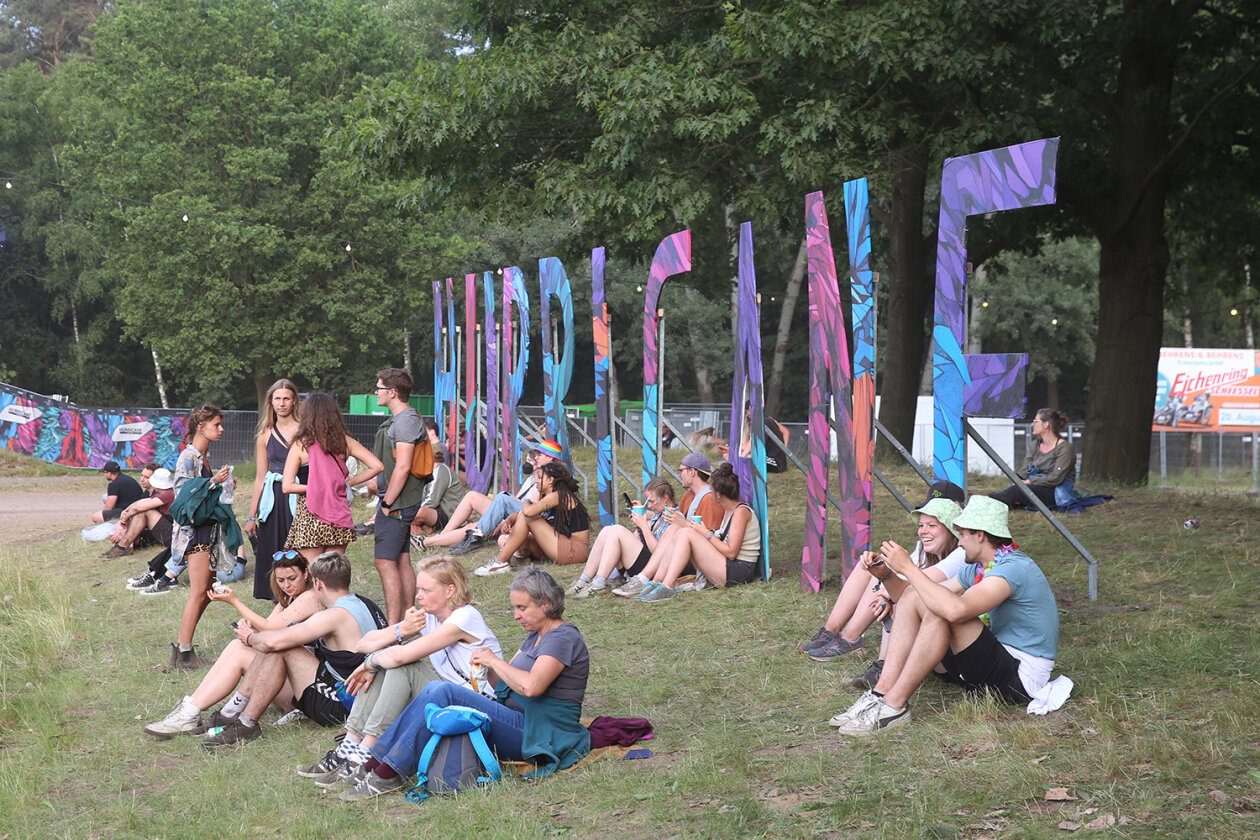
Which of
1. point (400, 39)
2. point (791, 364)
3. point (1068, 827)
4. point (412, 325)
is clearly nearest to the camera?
point (1068, 827)

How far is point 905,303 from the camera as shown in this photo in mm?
16281

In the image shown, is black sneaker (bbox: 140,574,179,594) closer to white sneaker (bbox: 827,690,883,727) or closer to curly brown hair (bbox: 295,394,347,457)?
curly brown hair (bbox: 295,394,347,457)

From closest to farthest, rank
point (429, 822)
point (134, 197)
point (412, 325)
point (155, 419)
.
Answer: point (429, 822) < point (155, 419) < point (134, 197) < point (412, 325)

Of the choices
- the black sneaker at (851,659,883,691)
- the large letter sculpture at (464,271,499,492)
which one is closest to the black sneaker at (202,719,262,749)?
the black sneaker at (851,659,883,691)

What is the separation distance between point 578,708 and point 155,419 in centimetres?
2464

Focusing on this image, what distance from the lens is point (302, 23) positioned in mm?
34219

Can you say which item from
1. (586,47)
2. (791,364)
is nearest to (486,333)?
(586,47)

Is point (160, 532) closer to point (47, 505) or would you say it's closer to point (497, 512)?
point (497, 512)

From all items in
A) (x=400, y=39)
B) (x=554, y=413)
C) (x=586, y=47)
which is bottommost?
(x=554, y=413)

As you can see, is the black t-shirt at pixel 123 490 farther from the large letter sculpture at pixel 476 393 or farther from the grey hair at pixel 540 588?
the grey hair at pixel 540 588

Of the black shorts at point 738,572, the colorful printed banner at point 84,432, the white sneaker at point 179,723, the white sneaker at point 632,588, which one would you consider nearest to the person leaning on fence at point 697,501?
the white sneaker at point 632,588

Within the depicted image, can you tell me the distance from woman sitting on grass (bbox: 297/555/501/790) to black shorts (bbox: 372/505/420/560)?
2.16 meters

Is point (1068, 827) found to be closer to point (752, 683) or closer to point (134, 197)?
→ point (752, 683)

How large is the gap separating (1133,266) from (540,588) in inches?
407
